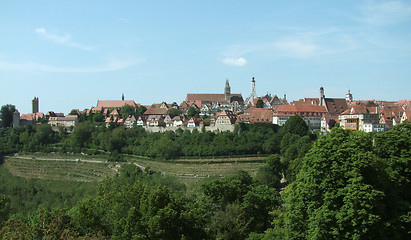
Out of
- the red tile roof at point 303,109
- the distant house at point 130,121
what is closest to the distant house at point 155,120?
the distant house at point 130,121

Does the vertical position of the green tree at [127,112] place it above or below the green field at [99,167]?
above

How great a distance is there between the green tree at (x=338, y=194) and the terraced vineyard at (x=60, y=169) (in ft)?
119

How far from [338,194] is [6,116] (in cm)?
7384

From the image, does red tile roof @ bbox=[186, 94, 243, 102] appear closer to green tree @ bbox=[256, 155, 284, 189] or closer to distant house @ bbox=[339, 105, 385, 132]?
distant house @ bbox=[339, 105, 385, 132]

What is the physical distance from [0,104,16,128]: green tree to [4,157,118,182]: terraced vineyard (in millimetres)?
21180

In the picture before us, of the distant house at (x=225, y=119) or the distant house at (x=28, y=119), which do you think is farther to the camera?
the distant house at (x=28, y=119)

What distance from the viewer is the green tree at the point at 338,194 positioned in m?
17.0

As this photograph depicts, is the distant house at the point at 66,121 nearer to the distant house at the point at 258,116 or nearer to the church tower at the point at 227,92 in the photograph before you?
the distant house at the point at 258,116

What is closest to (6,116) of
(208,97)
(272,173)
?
(208,97)

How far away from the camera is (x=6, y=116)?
79375 millimetres

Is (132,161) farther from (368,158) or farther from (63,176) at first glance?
(368,158)

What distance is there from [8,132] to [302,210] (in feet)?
213

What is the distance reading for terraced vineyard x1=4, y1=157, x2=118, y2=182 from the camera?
5266cm

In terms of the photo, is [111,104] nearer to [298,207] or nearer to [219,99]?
[219,99]
